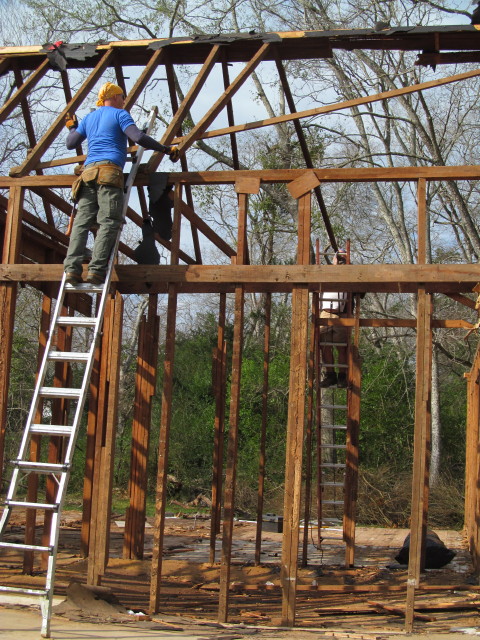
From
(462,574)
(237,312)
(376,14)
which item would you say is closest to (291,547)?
(237,312)

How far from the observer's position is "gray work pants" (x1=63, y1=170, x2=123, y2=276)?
22.5 ft

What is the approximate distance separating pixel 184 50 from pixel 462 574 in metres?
7.35

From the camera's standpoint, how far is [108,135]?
7156 millimetres

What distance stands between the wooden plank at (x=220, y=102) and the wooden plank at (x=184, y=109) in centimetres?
15

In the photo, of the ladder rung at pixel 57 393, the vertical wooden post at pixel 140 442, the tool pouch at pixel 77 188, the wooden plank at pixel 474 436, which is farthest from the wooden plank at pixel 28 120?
the wooden plank at pixel 474 436

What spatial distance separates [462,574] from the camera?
10352 mm

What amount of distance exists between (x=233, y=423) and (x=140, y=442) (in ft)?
10.8

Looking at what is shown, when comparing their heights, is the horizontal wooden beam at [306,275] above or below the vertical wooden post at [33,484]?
above

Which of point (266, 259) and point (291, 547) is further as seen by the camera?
point (266, 259)

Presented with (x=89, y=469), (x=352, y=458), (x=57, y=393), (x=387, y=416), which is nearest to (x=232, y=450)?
(x=57, y=393)

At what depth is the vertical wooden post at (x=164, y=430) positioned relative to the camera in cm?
689

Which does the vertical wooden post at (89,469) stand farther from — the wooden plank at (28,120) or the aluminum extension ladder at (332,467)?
the aluminum extension ladder at (332,467)

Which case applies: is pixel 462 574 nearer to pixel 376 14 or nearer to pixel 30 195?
pixel 376 14

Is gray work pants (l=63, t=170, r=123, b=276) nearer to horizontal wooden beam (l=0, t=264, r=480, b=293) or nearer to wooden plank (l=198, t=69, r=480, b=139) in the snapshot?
horizontal wooden beam (l=0, t=264, r=480, b=293)
